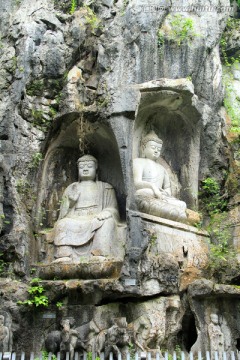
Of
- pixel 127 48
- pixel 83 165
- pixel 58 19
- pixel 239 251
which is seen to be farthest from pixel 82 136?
pixel 239 251

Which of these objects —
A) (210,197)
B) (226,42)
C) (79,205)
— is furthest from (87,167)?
(226,42)

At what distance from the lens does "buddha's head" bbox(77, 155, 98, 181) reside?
444 inches

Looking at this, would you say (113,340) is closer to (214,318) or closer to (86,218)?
(214,318)

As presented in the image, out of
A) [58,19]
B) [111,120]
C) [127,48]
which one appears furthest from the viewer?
[58,19]

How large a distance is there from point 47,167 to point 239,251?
166 inches

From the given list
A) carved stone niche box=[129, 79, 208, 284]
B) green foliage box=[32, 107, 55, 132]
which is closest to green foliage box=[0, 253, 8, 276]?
carved stone niche box=[129, 79, 208, 284]

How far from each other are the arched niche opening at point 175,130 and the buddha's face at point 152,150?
0.78 feet

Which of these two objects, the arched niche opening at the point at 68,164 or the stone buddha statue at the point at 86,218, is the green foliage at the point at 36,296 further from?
the arched niche opening at the point at 68,164

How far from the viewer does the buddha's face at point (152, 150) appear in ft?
37.4

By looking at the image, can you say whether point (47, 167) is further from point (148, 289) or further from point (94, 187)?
point (148, 289)

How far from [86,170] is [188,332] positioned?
380cm

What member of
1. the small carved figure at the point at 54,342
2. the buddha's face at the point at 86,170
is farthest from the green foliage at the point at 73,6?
the small carved figure at the point at 54,342

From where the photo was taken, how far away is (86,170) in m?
11.3

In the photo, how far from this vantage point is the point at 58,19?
12.2 metres
